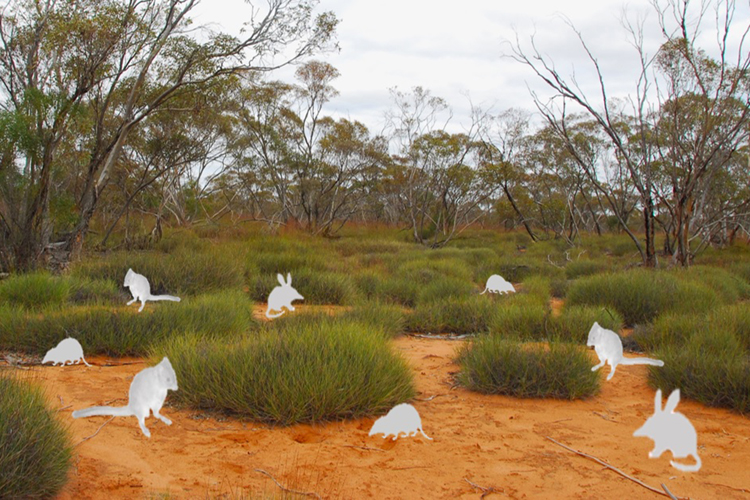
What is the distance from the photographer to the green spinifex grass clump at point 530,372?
177 inches

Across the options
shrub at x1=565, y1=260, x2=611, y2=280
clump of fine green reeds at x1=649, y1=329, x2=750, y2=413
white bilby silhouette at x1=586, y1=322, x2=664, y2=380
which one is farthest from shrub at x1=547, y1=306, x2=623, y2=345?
shrub at x1=565, y1=260, x2=611, y2=280

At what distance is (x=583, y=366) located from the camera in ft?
15.0

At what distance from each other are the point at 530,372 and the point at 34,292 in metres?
5.26

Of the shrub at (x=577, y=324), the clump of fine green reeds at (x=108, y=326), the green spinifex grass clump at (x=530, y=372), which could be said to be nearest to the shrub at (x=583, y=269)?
the shrub at (x=577, y=324)

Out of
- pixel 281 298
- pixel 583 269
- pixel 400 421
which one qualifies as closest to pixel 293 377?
pixel 281 298

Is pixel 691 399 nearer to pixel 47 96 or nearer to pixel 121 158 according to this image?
pixel 47 96

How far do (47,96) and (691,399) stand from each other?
981 centimetres

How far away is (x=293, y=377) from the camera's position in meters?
3.70

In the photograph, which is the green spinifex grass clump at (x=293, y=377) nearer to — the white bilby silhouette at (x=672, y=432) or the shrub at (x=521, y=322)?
the shrub at (x=521, y=322)

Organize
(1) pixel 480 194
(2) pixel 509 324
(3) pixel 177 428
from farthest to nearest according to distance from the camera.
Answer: (1) pixel 480 194 → (2) pixel 509 324 → (3) pixel 177 428

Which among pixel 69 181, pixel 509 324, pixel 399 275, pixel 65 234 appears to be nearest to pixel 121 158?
pixel 69 181

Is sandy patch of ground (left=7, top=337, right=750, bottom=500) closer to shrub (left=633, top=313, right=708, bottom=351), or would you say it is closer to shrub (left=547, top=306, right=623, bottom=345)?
shrub (left=633, top=313, right=708, bottom=351)

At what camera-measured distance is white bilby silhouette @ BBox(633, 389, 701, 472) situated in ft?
2.60

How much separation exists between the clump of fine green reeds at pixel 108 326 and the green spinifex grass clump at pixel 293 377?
3.37 ft
